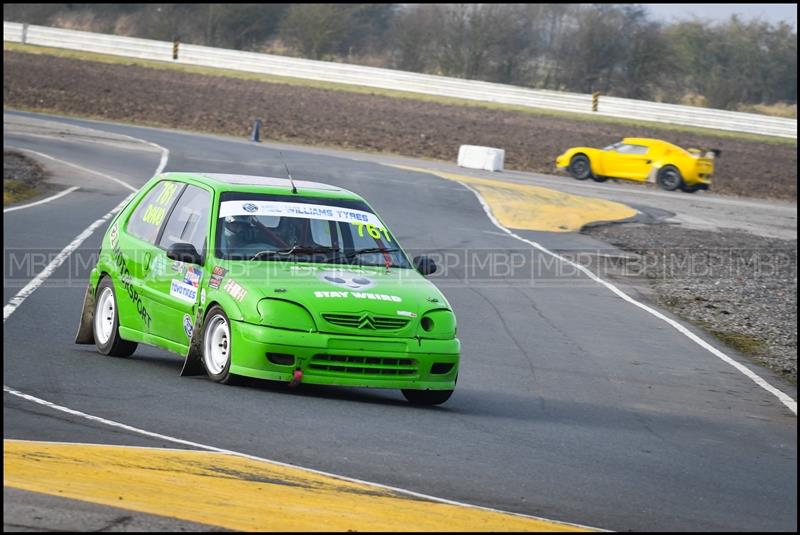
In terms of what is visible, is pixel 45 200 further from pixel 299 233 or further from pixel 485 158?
pixel 485 158

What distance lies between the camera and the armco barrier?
51.5 m

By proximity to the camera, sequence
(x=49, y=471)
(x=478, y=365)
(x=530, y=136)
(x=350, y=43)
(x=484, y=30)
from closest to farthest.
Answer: (x=49, y=471), (x=478, y=365), (x=530, y=136), (x=484, y=30), (x=350, y=43)

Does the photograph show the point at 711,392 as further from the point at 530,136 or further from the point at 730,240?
the point at 530,136

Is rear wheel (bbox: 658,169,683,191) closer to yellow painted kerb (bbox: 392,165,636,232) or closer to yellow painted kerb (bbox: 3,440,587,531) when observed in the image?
yellow painted kerb (bbox: 392,165,636,232)

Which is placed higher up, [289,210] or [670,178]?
[289,210]

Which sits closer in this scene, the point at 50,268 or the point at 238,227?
the point at 238,227

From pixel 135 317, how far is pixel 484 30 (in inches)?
2581

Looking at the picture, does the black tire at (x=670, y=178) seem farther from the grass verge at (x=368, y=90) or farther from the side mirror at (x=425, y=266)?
the side mirror at (x=425, y=266)

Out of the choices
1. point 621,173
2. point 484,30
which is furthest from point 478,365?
point 484,30

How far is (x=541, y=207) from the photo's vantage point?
27.8m

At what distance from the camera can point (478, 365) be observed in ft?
37.1

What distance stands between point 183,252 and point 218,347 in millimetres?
757

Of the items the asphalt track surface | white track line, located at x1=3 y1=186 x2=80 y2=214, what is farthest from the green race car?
white track line, located at x1=3 y1=186 x2=80 y2=214

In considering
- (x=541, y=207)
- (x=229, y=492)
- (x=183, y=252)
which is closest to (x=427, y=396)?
(x=183, y=252)
